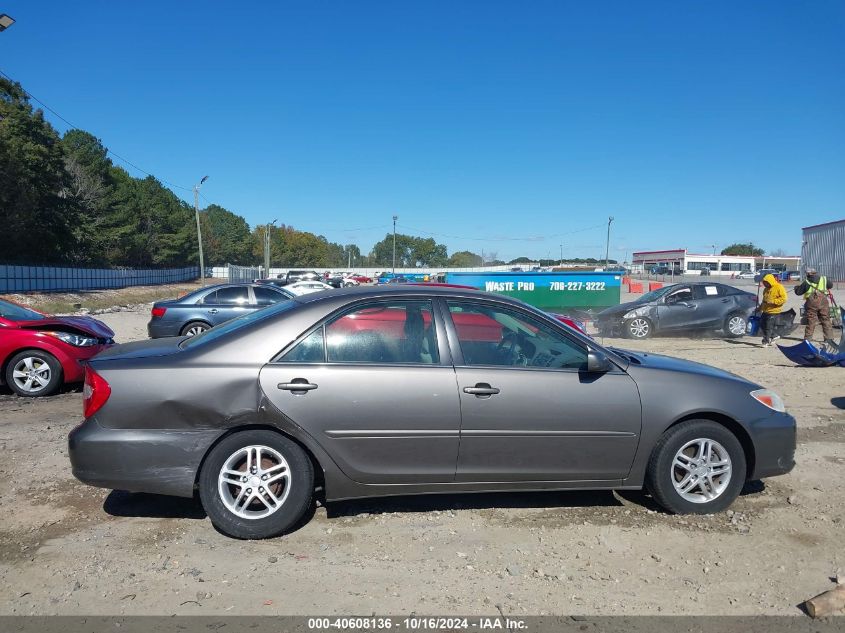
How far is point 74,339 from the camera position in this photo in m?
8.15

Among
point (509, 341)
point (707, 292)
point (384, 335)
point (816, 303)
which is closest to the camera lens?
point (384, 335)

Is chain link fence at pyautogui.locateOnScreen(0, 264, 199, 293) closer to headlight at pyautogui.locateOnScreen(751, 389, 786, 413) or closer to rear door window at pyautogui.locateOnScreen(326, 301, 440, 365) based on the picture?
rear door window at pyautogui.locateOnScreen(326, 301, 440, 365)

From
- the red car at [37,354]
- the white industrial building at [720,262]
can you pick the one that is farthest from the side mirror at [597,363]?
the white industrial building at [720,262]

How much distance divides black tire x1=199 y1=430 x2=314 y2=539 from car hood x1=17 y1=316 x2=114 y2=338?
554cm

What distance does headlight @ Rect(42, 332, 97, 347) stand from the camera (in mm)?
8055

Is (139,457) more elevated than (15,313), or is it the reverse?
(15,313)

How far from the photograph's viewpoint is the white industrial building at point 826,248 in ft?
188

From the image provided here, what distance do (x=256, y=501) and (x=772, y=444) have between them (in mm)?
3538

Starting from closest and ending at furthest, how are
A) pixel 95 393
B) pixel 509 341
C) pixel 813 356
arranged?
pixel 95 393, pixel 509 341, pixel 813 356

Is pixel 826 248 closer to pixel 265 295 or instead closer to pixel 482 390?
pixel 265 295

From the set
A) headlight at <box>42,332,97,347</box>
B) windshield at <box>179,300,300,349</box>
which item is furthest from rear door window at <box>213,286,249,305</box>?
windshield at <box>179,300,300,349</box>

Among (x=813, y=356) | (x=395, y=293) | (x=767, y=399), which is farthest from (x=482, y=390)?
(x=813, y=356)

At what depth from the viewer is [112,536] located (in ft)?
12.9

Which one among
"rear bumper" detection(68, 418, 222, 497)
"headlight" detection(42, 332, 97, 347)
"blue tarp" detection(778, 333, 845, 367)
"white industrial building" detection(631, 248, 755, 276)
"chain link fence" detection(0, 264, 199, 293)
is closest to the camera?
"rear bumper" detection(68, 418, 222, 497)
